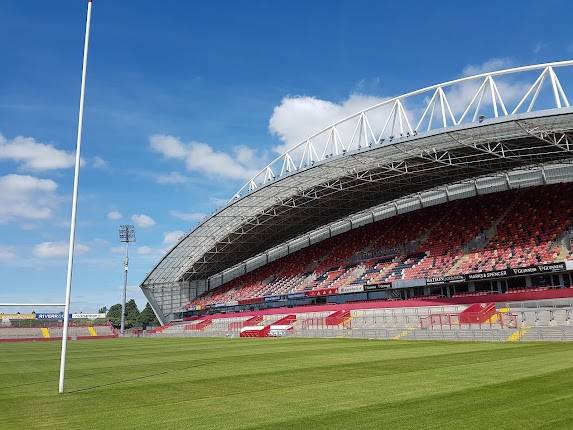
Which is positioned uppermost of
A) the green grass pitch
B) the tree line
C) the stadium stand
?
the stadium stand

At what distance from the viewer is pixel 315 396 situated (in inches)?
488

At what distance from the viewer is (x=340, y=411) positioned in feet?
34.2

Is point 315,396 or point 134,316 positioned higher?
point 134,316

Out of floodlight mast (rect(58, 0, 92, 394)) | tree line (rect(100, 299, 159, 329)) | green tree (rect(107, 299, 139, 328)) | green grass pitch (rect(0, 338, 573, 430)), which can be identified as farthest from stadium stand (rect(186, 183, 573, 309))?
green tree (rect(107, 299, 139, 328))

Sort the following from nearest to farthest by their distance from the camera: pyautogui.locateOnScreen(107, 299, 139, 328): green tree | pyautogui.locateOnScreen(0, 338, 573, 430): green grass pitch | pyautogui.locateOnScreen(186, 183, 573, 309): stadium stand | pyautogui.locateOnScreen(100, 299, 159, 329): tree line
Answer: pyautogui.locateOnScreen(0, 338, 573, 430): green grass pitch
pyautogui.locateOnScreen(186, 183, 573, 309): stadium stand
pyautogui.locateOnScreen(100, 299, 159, 329): tree line
pyautogui.locateOnScreen(107, 299, 139, 328): green tree

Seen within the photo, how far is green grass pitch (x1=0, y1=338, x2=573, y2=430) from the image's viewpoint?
9.56m

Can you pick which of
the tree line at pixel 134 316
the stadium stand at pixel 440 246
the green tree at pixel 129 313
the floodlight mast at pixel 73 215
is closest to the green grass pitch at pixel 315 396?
the floodlight mast at pixel 73 215

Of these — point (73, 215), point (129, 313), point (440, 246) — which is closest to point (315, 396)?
point (73, 215)

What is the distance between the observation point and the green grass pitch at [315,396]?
9562 mm

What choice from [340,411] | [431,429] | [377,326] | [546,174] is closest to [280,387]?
[340,411]

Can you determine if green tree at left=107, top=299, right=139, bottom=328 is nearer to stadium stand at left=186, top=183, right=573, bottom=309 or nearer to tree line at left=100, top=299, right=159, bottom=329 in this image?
tree line at left=100, top=299, right=159, bottom=329

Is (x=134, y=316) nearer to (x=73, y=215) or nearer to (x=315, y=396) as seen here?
(x=73, y=215)

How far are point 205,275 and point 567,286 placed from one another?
58810mm

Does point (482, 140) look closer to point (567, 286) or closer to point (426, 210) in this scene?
point (567, 286)
